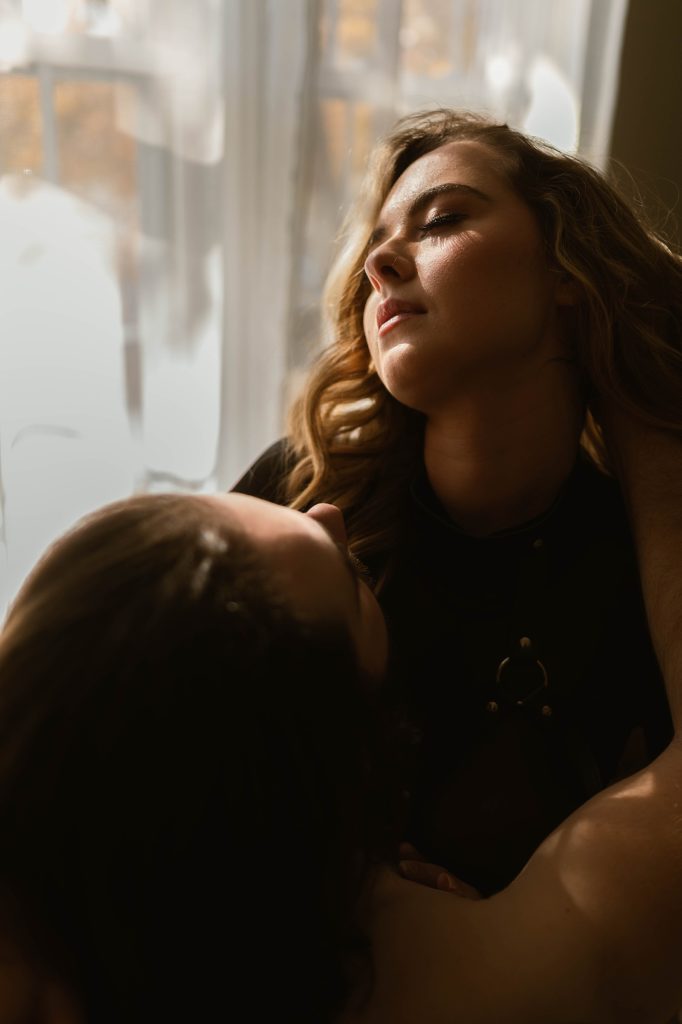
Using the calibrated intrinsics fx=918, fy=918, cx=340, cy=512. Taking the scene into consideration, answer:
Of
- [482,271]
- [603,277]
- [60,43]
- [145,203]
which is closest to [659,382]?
[603,277]

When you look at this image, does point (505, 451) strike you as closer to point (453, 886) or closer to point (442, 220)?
point (442, 220)

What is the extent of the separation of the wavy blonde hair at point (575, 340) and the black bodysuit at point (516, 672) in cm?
10

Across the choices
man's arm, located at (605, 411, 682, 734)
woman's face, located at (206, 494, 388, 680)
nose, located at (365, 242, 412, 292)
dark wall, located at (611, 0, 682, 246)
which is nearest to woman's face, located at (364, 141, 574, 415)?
nose, located at (365, 242, 412, 292)

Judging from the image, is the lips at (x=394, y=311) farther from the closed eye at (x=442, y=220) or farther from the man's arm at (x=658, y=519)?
the man's arm at (x=658, y=519)

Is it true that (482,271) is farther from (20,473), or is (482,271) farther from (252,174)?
(20,473)

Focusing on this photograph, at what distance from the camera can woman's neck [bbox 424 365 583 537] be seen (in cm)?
116

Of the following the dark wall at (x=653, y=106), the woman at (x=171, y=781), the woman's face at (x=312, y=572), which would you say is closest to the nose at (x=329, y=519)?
the woman's face at (x=312, y=572)

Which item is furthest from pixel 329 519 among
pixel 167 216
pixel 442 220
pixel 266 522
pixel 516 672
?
pixel 167 216

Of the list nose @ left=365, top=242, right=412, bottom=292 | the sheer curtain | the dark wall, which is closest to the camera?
nose @ left=365, top=242, right=412, bottom=292

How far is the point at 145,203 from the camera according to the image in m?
1.50

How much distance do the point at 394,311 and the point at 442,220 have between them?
13 centimetres

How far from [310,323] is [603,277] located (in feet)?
2.31

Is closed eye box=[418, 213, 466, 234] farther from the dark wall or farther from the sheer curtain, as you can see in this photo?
the dark wall

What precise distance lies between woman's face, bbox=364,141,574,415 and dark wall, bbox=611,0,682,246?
1.09 metres
